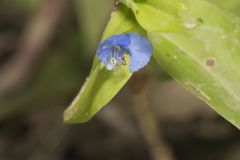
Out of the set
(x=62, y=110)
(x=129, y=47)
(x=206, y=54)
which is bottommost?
(x=62, y=110)

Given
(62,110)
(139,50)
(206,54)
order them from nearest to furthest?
(139,50)
(206,54)
(62,110)

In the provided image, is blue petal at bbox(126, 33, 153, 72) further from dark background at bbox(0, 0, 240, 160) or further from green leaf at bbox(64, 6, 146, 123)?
dark background at bbox(0, 0, 240, 160)

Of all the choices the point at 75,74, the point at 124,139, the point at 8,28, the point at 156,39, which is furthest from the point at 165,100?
the point at 156,39

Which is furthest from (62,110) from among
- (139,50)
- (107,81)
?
(139,50)

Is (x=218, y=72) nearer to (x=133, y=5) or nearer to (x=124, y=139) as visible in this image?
(x=133, y=5)

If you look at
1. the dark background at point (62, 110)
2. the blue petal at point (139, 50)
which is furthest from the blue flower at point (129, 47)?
the dark background at point (62, 110)

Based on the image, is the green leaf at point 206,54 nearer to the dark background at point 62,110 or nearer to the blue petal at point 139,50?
the blue petal at point 139,50

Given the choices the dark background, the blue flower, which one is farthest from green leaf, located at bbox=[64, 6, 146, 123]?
the dark background

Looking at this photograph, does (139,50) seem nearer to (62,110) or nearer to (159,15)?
(159,15)
